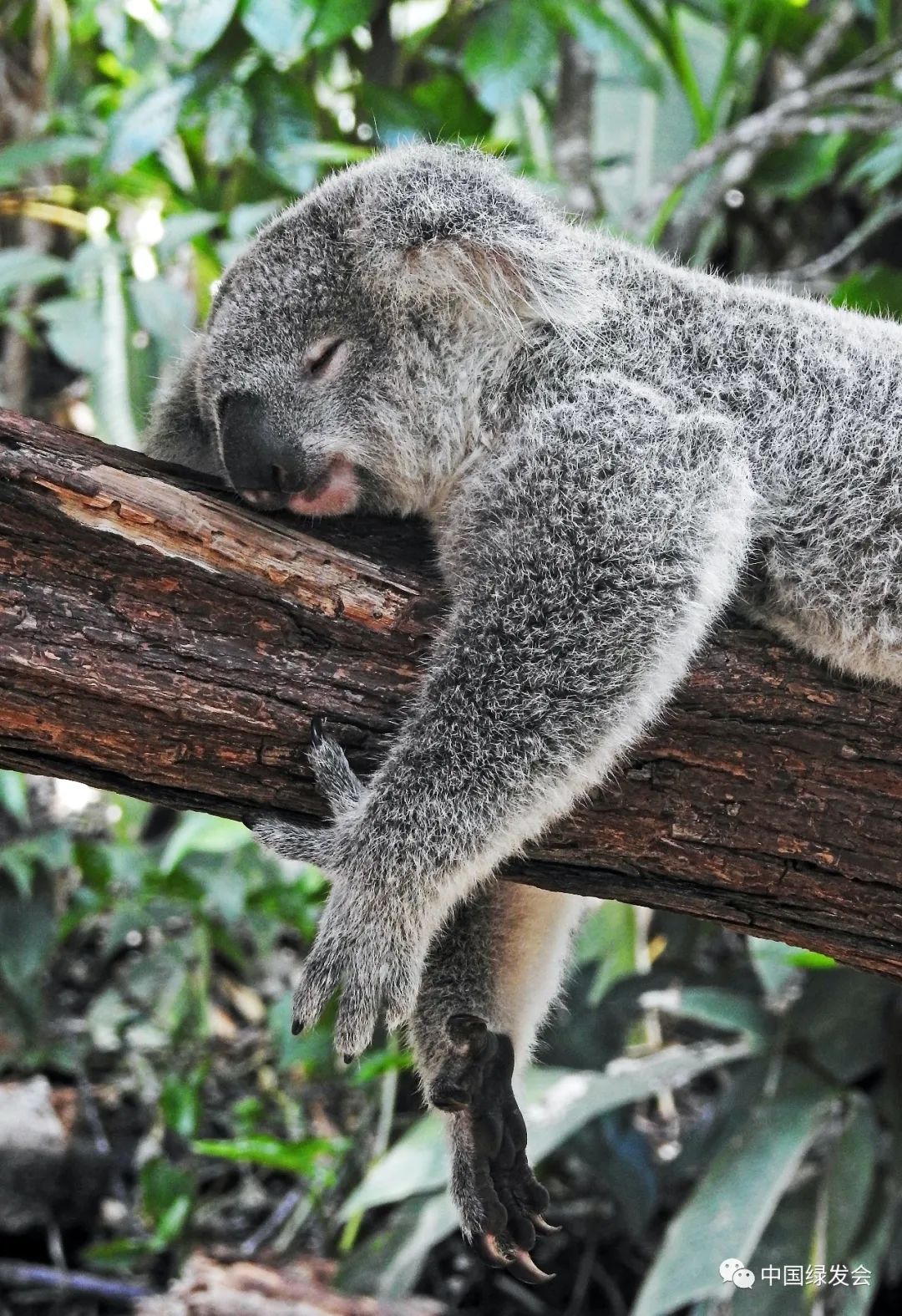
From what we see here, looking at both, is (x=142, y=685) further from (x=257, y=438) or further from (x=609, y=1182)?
(x=609, y=1182)

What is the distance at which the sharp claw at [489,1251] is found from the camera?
2.31 meters

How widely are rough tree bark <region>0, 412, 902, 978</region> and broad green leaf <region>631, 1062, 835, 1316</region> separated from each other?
4.23ft

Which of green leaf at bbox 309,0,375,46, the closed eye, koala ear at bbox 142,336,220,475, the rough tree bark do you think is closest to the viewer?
the rough tree bark

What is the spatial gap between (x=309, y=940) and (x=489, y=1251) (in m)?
2.03

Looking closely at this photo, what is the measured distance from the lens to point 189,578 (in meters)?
1.95

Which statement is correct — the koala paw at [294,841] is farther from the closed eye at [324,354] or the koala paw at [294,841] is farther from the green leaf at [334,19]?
the green leaf at [334,19]

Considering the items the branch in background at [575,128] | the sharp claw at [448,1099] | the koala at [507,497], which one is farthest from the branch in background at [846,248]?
the sharp claw at [448,1099]

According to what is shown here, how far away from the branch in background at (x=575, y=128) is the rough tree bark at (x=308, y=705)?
9.11ft

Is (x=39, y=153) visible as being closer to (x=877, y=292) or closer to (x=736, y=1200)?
(x=877, y=292)

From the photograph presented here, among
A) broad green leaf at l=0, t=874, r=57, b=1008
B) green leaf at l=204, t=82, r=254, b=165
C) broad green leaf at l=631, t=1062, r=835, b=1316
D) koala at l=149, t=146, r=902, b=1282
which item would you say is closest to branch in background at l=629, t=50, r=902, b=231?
green leaf at l=204, t=82, r=254, b=165

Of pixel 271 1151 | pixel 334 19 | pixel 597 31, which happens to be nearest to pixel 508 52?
pixel 597 31

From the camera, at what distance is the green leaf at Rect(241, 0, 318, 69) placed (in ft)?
9.98

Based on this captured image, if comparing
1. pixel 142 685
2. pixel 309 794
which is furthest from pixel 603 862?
pixel 142 685

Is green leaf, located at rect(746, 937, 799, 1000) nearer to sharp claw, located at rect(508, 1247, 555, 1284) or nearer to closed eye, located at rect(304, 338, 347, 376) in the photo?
sharp claw, located at rect(508, 1247, 555, 1284)
